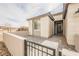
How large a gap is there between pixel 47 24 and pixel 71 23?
0.35 meters

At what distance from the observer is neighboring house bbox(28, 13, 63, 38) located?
173 cm

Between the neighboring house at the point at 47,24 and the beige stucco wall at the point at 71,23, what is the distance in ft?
0.39

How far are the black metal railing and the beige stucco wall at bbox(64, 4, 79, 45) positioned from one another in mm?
313

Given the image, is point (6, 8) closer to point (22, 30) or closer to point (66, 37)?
point (22, 30)

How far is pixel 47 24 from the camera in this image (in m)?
1.75

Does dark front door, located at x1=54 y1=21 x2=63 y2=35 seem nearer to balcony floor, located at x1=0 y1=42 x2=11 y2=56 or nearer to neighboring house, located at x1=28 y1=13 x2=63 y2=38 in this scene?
neighboring house, located at x1=28 y1=13 x2=63 y2=38

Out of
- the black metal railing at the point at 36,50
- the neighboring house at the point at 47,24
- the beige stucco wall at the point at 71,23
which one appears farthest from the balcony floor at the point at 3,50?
the beige stucco wall at the point at 71,23

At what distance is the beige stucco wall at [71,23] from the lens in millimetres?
1613

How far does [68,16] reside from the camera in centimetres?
167

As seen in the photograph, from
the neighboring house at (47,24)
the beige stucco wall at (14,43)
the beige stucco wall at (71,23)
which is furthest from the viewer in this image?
the beige stucco wall at (14,43)

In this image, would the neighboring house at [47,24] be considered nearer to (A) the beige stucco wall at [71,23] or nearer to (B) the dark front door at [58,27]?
(B) the dark front door at [58,27]

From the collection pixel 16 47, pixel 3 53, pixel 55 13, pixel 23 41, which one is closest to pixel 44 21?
pixel 55 13

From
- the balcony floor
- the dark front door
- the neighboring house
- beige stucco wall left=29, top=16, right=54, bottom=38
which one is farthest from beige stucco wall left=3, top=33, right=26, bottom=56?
the dark front door

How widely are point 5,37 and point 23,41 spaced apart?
0.97ft
